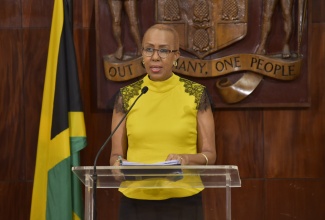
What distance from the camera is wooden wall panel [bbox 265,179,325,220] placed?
370cm

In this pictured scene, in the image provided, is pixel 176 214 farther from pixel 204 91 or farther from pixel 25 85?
pixel 25 85

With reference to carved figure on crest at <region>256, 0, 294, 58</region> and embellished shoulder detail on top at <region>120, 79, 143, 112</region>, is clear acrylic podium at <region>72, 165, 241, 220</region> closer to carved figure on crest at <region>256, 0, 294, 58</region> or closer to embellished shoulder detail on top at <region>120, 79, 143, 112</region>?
embellished shoulder detail on top at <region>120, 79, 143, 112</region>

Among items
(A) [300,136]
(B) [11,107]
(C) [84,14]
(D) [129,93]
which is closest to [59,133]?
(B) [11,107]

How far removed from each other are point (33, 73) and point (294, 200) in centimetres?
176

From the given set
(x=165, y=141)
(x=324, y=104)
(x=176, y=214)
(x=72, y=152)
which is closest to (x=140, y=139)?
(x=165, y=141)

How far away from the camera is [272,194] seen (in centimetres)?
371

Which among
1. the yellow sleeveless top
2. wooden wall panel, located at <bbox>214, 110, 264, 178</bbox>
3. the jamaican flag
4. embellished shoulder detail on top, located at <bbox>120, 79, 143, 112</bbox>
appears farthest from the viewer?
wooden wall panel, located at <bbox>214, 110, 264, 178</bbox>

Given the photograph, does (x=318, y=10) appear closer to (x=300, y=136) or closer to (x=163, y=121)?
(x=300, y=136)

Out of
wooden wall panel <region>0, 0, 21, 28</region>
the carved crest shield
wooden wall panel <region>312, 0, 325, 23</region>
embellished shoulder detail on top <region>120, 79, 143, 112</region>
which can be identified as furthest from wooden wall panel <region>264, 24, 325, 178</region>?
wooden wall panel <region>0, 0, 21, 28</region>

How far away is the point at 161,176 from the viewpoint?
2039mm

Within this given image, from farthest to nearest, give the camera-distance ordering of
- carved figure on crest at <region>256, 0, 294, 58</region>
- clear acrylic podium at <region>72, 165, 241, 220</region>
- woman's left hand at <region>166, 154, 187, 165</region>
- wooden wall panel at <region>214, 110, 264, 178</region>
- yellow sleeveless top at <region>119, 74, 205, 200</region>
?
wooden wall panel at <region>214, 110, 264, 178</region>, carved figure on crest at <region>256, 0, 294, 58</region>, yellow sleeveless top at <region>119, 74, 205, 200</region>, woman's left hand at <region>166, 154, 187, 165</region>, clear acrylic podium at <region>72, 165, 241, 220</region>

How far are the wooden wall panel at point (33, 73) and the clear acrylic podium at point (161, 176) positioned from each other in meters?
1.79

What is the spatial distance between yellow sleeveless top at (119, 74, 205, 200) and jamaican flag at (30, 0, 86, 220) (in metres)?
0.85

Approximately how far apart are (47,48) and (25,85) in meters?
0.26
